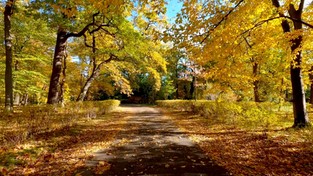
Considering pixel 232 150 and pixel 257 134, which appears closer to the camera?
pixel 232 150

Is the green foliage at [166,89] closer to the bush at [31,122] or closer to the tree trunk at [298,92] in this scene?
the bush at [31,122]

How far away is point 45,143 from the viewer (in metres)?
7.13

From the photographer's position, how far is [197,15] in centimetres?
757

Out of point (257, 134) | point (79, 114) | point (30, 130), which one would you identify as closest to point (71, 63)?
point (79, 114)

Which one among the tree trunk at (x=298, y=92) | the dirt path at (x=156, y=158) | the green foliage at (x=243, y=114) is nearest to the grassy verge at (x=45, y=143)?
the dirt path at (x=156, y=158)

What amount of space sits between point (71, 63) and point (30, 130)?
2342 cm

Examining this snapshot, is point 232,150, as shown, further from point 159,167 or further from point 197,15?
point 197,15

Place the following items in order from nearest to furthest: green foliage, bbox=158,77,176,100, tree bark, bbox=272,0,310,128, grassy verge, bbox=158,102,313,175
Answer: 1. grassy verge, bbox=158,102,313,175
2. tree bark, bbox=272,0,310,128
3. green foliage, bbox=158,77,176,100

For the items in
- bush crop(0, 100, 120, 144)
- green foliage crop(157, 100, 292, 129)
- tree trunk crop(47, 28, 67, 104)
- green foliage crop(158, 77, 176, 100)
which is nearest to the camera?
bush crop(0, 100, 120, 144)

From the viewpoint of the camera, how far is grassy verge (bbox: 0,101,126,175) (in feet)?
17.6

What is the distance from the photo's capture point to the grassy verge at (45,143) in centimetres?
538

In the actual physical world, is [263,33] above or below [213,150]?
above

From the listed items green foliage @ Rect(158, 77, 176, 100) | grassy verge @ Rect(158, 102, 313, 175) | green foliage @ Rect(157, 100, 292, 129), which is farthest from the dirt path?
green foliage @ Rect(158, 77, 176, 100)

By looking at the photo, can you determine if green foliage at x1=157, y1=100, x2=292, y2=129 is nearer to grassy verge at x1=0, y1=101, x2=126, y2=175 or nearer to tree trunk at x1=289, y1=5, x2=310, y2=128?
tree trunk at x1=289, y1=5, x2=310, y2=128
